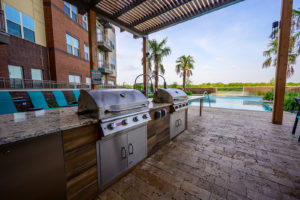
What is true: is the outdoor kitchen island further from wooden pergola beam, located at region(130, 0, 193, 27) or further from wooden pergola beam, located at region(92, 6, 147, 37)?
wooden pergola beam, located at region(130, 0, 193, 27)

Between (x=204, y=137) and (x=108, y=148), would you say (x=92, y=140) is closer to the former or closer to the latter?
(x=108, y=148)

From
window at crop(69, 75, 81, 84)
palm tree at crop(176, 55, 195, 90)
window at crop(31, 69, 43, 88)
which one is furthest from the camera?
palm tree at crop(176, 55, 195, 90)

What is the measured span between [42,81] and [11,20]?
9.37ft

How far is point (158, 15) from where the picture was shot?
3.06m

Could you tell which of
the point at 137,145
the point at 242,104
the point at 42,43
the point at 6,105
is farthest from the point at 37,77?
the point at 242,104

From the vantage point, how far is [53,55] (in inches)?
263

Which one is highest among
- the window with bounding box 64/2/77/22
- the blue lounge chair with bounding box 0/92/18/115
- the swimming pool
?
the window with bounding box 64/2/77/22

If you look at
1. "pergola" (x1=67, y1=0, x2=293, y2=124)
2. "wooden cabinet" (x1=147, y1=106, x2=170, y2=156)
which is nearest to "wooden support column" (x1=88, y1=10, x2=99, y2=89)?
"pergola" (x1=67, y1=0, x2=293, y2=124)

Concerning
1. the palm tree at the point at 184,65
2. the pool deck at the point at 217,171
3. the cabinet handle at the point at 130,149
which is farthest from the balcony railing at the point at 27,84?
the palm tree at the point at 184,65

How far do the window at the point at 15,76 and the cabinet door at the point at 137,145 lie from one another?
7.15 metres

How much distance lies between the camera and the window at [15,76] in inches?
204

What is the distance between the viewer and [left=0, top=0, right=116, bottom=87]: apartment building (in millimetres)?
5121

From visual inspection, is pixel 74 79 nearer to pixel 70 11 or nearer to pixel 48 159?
pixel 70 11

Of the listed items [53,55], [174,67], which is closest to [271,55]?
[174,67]
